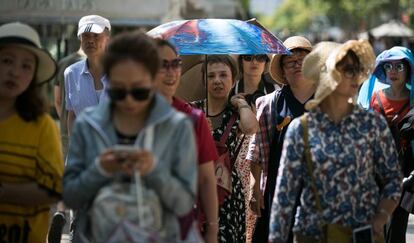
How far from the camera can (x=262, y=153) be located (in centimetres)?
805

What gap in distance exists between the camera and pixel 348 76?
5918 millimetres

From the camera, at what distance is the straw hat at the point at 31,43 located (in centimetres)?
565

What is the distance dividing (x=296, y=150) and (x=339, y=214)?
1.24 ft

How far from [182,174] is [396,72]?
15.3 ft

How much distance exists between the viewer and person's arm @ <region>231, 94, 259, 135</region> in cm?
781

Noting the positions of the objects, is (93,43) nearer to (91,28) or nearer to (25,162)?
(91,28)

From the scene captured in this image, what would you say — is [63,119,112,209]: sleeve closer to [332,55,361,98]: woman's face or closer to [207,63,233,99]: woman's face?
[332,55,361,98]: woman's face

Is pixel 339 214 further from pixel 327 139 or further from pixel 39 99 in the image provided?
pixel 39 99

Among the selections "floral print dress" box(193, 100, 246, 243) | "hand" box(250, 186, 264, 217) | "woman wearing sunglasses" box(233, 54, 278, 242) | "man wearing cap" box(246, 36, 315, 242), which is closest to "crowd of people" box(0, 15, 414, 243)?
"man wearing cap" box(246, 36, 315, 242)

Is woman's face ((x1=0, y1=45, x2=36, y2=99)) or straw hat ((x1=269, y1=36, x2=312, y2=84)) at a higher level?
woman's face ((x1=0, y1=45, x2=36, y2=99))

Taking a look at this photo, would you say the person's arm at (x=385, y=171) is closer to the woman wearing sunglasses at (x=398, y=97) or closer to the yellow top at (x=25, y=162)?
the yellow top at (x=25, y=162)

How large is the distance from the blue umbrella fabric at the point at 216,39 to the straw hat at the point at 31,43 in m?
1.95

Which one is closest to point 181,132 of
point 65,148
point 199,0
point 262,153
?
point 262,153

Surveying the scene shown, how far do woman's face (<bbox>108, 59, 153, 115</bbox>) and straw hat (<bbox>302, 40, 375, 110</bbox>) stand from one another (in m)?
1.16
